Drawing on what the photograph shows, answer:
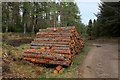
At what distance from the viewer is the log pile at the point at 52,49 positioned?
568 cm

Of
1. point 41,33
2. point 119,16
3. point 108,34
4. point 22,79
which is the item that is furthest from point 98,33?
point 22,79

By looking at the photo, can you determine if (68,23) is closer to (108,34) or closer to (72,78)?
(108,34)

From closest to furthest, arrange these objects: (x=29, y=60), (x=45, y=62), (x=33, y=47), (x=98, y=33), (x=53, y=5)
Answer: (x=45, y=62), (x=29, y=60), (x=33, y=47), (x=53, y=5), (x=98, y=33)

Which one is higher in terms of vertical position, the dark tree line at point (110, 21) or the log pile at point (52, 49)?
the dark tree line at point (110, 21)

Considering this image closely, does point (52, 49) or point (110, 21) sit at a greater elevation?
point (110, 21)

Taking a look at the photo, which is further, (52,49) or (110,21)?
(110,21)

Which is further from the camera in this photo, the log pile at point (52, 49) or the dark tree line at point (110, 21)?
the dark tree line at point (110, 21)

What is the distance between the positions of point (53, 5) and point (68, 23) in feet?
18.7

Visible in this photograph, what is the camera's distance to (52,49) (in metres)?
6.17

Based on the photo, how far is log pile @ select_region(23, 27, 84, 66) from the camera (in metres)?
5.68

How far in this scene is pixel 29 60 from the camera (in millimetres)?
6109

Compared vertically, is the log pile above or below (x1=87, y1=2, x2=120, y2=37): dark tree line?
below

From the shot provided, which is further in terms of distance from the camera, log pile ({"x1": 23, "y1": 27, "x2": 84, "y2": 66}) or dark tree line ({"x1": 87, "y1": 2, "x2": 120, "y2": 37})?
dark tree line ({"x1": 87, "y1": 2, "x2": 120, "y2": 37})

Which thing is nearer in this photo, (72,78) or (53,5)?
(72,78)
